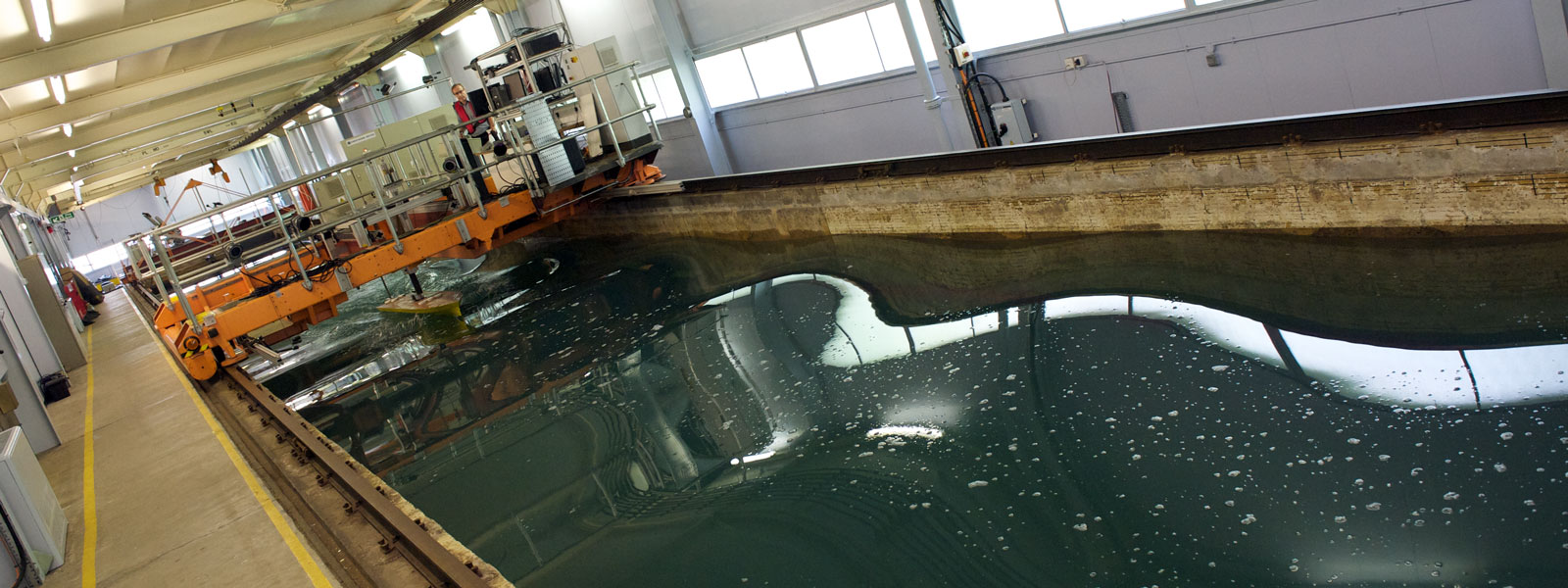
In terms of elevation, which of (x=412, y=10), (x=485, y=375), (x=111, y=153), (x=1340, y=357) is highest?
(x=111, y=153)

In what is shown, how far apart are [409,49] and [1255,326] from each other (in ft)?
63.0

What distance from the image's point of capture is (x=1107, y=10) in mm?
8797

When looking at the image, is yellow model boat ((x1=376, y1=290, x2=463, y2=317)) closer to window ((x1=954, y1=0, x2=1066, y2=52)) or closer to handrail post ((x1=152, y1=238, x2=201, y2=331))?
handrail post ((x1=152, y1=238, x2=201, y2=331))

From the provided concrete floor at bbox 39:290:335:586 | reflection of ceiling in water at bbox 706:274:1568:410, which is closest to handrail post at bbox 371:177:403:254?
concrete floor at bbox 39:290:335:586

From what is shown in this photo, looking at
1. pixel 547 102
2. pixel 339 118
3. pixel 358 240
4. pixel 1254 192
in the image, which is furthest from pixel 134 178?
pixel 1254 192

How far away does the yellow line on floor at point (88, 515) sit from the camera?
535cm

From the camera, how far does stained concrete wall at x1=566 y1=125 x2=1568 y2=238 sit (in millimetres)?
5082

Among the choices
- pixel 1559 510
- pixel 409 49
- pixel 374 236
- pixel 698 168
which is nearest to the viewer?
pixel 1559 510

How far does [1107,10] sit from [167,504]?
8188 millimetres

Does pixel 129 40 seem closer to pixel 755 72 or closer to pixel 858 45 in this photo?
pixel 755 72

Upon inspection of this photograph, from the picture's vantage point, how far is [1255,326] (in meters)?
5.10

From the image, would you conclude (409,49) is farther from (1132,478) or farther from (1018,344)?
(1132,478)

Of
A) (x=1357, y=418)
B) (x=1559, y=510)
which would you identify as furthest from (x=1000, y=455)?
(x=1559, y=510)

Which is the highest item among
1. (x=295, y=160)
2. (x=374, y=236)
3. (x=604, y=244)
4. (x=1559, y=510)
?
(x=295, y=160)
